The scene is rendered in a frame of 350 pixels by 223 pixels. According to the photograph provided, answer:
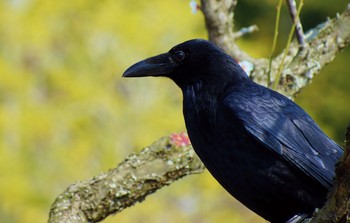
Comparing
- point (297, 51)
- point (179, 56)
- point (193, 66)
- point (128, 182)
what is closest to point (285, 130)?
point (193, 66)

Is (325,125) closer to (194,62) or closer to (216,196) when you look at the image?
(216,196)

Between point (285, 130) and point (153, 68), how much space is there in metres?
0.83

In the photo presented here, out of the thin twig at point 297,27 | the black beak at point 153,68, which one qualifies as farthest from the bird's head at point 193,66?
the thin twig at point 297,27

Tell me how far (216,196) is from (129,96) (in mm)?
2193

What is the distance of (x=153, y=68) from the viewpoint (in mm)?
4777

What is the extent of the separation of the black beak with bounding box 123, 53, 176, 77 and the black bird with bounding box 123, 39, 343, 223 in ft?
0.79

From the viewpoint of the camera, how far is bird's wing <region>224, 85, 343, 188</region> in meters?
4.24

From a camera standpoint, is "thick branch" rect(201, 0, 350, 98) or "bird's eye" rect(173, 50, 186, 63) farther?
"thick branch" rect(201, 0, 350, 98)

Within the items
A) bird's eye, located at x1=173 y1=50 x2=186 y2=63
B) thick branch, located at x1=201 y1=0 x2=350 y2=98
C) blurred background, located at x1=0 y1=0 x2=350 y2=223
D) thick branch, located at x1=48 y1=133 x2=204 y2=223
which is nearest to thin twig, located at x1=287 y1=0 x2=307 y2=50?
thick branch, located at x1=201 y1=0 x2=350 y2=98

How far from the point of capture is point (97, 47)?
48.5 ft

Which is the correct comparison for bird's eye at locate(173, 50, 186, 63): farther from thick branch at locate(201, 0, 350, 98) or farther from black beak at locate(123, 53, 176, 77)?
thick branch at locate(201, 0, 350, 98)

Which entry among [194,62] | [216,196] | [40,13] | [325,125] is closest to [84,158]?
[216,196]

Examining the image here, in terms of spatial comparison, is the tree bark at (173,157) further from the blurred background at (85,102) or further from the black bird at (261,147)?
the blurred background at (85,102)

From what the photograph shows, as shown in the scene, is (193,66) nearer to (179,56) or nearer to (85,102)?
(179,56)
